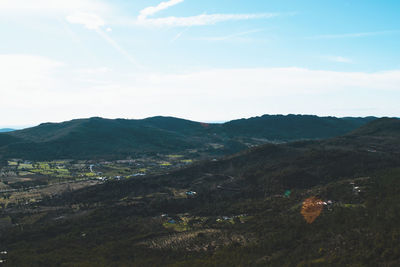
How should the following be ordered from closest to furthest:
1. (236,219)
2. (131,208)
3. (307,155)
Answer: (236,219), (131,208), (307,155)

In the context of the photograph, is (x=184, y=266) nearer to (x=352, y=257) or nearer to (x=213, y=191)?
(x=352, y=257)

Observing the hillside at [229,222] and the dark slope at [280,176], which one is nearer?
the hillside at [229,222]

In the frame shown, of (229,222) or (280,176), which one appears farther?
(280,176)

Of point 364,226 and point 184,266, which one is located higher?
point 364,226

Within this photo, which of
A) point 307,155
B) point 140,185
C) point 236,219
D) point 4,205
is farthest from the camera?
point 307,155

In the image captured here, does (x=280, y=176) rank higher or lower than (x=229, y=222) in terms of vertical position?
higher

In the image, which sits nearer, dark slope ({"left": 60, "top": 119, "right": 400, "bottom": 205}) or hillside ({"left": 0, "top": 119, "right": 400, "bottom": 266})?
hillside ({"left": 0, "top": 119, "right": 400, "bottom": 266})

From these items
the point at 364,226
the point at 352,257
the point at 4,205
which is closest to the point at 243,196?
the point at 364,226

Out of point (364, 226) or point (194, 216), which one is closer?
point (364, 226)
